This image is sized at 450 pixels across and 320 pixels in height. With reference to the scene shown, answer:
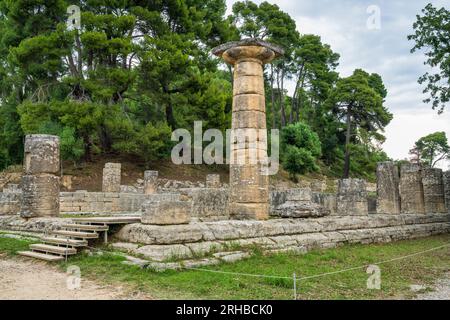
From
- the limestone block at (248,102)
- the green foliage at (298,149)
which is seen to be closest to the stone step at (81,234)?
the limestone block at (248,102)

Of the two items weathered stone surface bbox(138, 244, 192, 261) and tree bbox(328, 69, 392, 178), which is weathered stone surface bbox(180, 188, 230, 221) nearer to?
weathered stone surface bbox(138, 244, 192, 261)

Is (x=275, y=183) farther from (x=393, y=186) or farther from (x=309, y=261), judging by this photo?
(x=309, y=261)

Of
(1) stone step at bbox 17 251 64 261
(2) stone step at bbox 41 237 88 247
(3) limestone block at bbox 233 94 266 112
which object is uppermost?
(3) limestone block at bbox 233 94 266 112

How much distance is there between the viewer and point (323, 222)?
1136cm

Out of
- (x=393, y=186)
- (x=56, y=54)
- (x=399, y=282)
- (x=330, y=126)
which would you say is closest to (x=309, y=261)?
(x=399, y=282)

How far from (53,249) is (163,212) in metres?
2.43

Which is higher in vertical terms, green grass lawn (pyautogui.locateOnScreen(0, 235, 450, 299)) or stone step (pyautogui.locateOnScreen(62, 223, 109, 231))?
stone step (pyautogui.locateOnScreen(62, 223, 109, 231))

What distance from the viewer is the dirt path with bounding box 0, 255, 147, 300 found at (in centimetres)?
564

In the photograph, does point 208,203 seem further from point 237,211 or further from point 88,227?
point 88,227

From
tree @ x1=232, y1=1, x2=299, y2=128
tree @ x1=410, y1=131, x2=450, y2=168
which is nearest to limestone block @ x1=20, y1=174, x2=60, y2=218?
tree @ x1=232, y1=1, x2=299, y2=128

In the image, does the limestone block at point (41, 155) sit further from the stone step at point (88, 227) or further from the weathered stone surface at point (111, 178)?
the weathered stone surface at point (111, 178)

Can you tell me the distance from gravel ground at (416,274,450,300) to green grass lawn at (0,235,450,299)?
0.17 m

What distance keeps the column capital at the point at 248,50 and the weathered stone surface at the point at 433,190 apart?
11045mm
